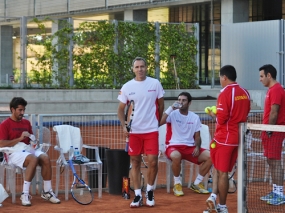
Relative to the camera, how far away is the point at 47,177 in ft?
35.7

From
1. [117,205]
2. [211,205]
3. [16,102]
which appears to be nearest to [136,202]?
[117,205]

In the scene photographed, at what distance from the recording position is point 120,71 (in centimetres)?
2712

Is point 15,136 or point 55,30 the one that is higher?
point 55,30

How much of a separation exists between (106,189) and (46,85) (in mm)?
14268

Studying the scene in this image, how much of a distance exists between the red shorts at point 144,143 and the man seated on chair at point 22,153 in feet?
4.14

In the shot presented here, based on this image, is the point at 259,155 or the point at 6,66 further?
the point at 6,66

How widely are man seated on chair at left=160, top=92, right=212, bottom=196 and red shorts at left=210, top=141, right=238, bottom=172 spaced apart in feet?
7.50

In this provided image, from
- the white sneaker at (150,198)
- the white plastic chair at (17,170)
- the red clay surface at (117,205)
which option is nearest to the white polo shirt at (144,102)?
the white sneaker at (150,198)

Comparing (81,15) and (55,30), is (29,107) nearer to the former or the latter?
(55,30)

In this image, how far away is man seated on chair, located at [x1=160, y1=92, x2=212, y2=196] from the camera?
38.9 feet

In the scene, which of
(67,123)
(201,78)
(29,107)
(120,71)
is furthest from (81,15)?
(67,123)

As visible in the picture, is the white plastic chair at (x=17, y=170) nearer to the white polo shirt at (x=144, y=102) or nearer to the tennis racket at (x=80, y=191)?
the tennis racket at (x=80, y=191)

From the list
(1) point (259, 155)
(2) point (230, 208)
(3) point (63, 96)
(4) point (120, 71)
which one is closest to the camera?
(2) point (230, 208)

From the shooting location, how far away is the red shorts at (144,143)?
10.6 meters
